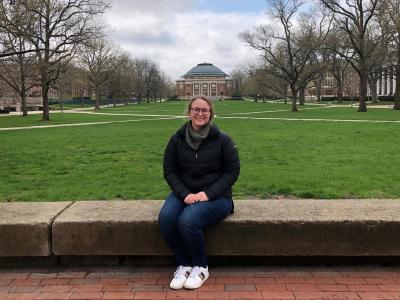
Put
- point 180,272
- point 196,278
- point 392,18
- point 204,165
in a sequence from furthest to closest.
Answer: point 392,18, point 204,165, point 180,272, point 196,278

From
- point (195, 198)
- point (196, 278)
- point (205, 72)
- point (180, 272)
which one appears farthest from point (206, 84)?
point (196, 278)

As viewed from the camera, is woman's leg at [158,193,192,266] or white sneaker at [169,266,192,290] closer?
white sneaker at [169,266,192,290]

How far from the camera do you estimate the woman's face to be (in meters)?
4.34

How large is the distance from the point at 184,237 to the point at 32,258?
1464 millimetres

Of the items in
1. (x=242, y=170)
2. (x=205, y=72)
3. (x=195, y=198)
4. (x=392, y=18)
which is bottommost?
(x=242, y=170)

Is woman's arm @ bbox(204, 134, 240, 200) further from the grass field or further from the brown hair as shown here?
the grass field

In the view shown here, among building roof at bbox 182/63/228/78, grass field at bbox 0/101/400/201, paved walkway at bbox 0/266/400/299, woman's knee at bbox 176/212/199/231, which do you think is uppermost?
building roof at bbox 182/63/228/78

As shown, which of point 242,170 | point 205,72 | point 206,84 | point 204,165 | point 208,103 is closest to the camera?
point 204,165

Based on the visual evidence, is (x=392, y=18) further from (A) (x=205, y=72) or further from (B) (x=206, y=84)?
(A) (x=205, y=72)

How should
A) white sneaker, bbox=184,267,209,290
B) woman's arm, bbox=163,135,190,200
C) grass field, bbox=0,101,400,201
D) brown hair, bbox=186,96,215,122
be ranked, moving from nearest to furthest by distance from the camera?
1. white sneaker, bbox=184,267,209,290
2. woman's arm, bbox=163,135,190,200
3. brown hair, bbox=186,96,215,122
4. grass field, bbox=0,101,400,201

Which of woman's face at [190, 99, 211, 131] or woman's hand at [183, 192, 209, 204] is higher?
woman's face at [190, 99, 211, 131]

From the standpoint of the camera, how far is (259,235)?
418cm

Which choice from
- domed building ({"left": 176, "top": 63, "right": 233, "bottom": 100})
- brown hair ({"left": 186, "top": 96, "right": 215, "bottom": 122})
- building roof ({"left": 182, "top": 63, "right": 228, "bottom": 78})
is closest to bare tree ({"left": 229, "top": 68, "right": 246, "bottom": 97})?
domed building ({"left": 176, "top": 63, "right": 233, "bottom": 100})

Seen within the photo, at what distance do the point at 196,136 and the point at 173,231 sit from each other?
0.86 m
